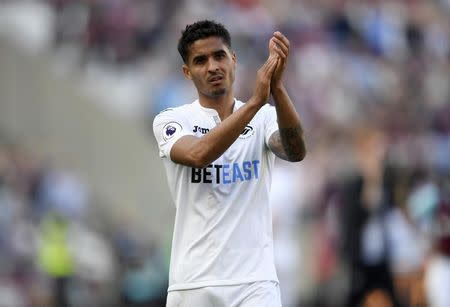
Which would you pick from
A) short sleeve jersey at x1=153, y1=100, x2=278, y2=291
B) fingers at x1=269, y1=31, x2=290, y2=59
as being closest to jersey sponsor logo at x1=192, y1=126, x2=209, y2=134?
short sleeve jersey at x1=153, y1=100, x2=278, y2=291

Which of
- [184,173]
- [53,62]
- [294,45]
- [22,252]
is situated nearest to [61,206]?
[22,252]

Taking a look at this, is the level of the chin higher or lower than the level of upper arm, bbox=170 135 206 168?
higher

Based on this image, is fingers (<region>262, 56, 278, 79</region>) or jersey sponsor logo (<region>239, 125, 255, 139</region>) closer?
fingers (<region>262, 56, 278, 79</region>)

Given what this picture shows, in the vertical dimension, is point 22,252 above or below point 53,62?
below

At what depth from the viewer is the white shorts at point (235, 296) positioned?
727 cm

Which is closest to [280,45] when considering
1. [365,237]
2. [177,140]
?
[177,140]

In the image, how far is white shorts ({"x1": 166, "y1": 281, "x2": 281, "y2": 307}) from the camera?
286 inches

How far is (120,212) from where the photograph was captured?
750 inches

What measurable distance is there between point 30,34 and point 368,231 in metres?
8.67

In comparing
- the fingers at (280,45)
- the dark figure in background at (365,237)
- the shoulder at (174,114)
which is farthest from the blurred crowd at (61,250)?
the fingers at (280,45)

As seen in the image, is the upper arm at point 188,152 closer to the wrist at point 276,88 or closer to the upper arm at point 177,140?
the upper arm at point 177,140

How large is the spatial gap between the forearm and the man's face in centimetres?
44

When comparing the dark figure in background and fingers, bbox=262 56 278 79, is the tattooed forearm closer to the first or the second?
fingers, bbox=262 56 278 79

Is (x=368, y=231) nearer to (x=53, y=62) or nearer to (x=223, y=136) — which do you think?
(x=223, y=136)
